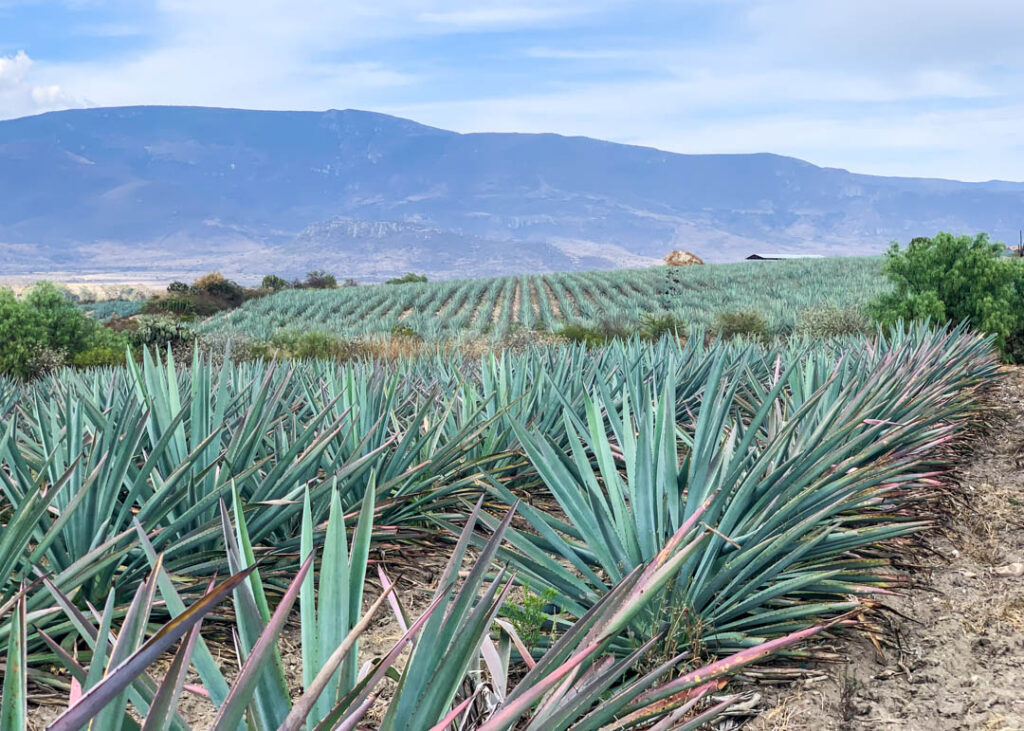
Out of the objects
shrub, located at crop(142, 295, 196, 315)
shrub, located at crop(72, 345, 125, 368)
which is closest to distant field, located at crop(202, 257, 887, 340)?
shrub, located at crop(142, 295, 196, 315)

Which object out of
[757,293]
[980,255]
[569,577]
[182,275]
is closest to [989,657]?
[569,577]

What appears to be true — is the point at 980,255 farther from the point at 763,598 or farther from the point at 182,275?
the point at 182,275

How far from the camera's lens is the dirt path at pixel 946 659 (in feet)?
7.70

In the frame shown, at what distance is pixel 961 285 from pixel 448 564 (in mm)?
12614

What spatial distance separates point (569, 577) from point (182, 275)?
20787 centimetres

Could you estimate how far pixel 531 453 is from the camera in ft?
9.19

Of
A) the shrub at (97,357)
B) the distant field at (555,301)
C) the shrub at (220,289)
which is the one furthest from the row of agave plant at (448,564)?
the shrub at (220,289)

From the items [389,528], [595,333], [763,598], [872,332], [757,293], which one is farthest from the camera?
[757,293]

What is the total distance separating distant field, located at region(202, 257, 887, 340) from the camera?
22734 millimetres

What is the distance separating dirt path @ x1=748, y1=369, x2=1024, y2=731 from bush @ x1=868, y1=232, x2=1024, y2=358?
902 cm

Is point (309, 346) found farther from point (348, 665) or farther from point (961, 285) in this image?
point (348, 665)

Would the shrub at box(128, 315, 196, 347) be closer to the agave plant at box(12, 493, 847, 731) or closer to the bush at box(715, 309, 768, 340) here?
the bush at box(715, 309, 768, 340)

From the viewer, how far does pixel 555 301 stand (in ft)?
99.5

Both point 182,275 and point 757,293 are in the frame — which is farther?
point 182,275
